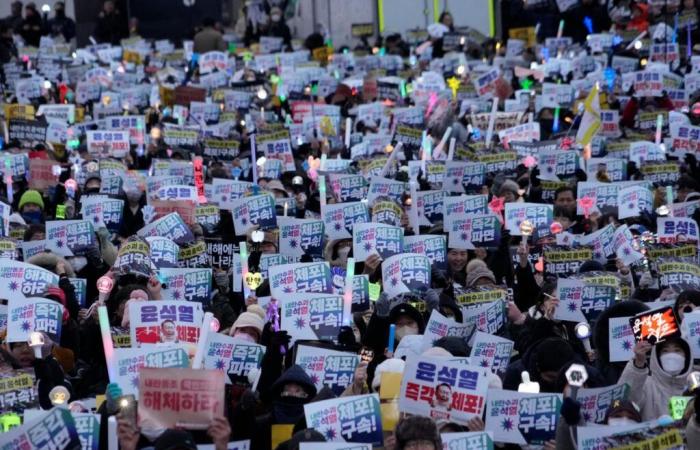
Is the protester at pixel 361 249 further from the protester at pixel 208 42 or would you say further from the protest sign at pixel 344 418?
the protester at pixel 208 42

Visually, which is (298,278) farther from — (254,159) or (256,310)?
(254,159)

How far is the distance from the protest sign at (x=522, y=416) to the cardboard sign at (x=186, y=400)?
1.66 meters

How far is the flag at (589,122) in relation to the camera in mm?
22031

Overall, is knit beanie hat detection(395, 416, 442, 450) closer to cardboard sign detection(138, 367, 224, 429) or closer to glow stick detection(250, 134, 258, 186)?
cardboard sign detection(138, 367, 224, 429)

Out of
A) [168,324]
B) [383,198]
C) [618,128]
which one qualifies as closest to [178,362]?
[168,324]

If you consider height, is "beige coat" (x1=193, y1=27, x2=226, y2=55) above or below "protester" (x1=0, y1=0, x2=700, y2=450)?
above

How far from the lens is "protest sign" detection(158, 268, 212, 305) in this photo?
14.6 meters

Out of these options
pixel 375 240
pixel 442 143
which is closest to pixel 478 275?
pixel 375 240

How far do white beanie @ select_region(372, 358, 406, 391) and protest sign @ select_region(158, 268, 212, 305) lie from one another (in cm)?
317

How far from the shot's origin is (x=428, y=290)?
1438cm

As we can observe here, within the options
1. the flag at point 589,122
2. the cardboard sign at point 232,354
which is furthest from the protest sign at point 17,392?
the flag at point 589,122

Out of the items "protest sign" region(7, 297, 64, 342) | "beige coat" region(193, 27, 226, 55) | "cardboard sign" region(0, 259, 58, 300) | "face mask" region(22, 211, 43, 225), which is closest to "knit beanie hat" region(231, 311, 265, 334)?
"protest sign" region(7, 297, 64, 342)

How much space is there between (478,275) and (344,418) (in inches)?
167

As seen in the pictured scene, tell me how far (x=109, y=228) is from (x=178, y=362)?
20.6 ft
